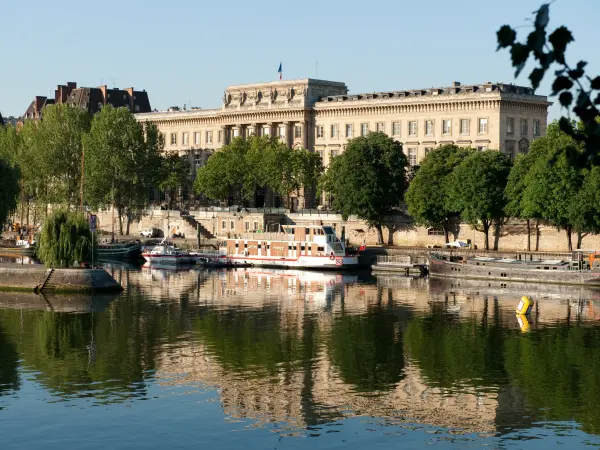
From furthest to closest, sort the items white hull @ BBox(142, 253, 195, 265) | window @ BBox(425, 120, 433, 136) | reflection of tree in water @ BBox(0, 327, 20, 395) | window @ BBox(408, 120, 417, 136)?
1. window @ BBox(408, 120, 417, 136)
2. window @ BBox(425, 120, 433, 136)
3. white hull @ BBox(142, 253, 195, 265)
4. reflection of tree in water @ BBox(0, 327, 20, 395)

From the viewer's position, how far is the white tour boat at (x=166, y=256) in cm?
9744

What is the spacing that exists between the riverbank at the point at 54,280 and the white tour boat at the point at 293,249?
2695cm

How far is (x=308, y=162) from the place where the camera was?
118m

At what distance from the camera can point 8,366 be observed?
4284cm

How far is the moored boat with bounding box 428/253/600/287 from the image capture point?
76688 millimetres

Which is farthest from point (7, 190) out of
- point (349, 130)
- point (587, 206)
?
point (349, 130)

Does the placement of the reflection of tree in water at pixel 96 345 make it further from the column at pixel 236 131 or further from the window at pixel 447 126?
the column at pixel 236 131

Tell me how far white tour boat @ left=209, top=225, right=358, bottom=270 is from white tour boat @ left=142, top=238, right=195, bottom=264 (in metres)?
3.34

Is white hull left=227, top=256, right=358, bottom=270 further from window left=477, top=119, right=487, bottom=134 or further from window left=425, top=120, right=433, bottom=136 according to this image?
window left=425, top=120, right=433, bottom=136

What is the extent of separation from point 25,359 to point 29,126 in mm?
87149

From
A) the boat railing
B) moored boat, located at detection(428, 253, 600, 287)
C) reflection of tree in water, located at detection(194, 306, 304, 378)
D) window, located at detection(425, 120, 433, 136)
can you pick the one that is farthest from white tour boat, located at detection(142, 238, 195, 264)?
reflection of tree in water, located at detection(194, 306, 304, 378)

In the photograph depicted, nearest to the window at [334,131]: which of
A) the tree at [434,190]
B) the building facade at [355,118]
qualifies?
the building facade at [355,118]

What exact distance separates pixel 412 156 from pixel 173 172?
101 feet

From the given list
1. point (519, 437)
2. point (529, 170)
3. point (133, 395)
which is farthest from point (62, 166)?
point (519, 437)
